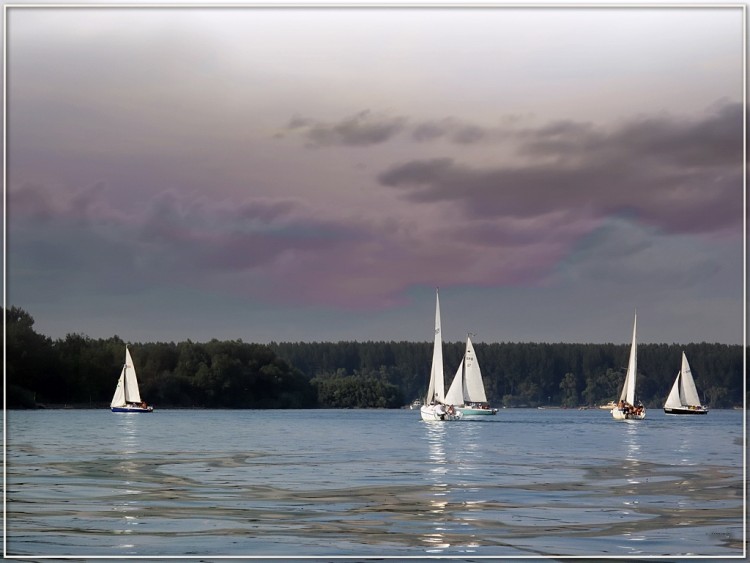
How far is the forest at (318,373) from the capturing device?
45.1 metres

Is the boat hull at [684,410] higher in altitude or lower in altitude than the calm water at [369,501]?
higher

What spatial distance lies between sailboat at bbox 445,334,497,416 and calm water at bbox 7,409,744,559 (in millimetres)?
34450

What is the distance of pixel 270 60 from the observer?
16.2 m

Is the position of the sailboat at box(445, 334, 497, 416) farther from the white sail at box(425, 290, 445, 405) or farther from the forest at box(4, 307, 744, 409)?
the white sail at box(425, 290, 445, 405)

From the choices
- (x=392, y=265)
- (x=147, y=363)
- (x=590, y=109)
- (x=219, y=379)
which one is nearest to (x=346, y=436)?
(x=392, y=265)

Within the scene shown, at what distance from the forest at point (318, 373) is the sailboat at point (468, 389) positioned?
30.1 inches

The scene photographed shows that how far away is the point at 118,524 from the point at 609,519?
6170mm

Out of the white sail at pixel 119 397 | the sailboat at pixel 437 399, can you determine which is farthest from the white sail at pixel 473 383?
the white sail at pixel 119 397

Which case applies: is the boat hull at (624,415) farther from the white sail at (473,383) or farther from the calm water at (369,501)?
the calm water at (369,501)

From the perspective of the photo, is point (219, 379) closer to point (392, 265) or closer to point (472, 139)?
point (392, 265)

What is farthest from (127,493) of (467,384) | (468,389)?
(468,389)

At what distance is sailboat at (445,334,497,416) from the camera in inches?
2682

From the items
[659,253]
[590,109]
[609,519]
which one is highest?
[590,109]

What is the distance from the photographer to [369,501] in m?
17.7
